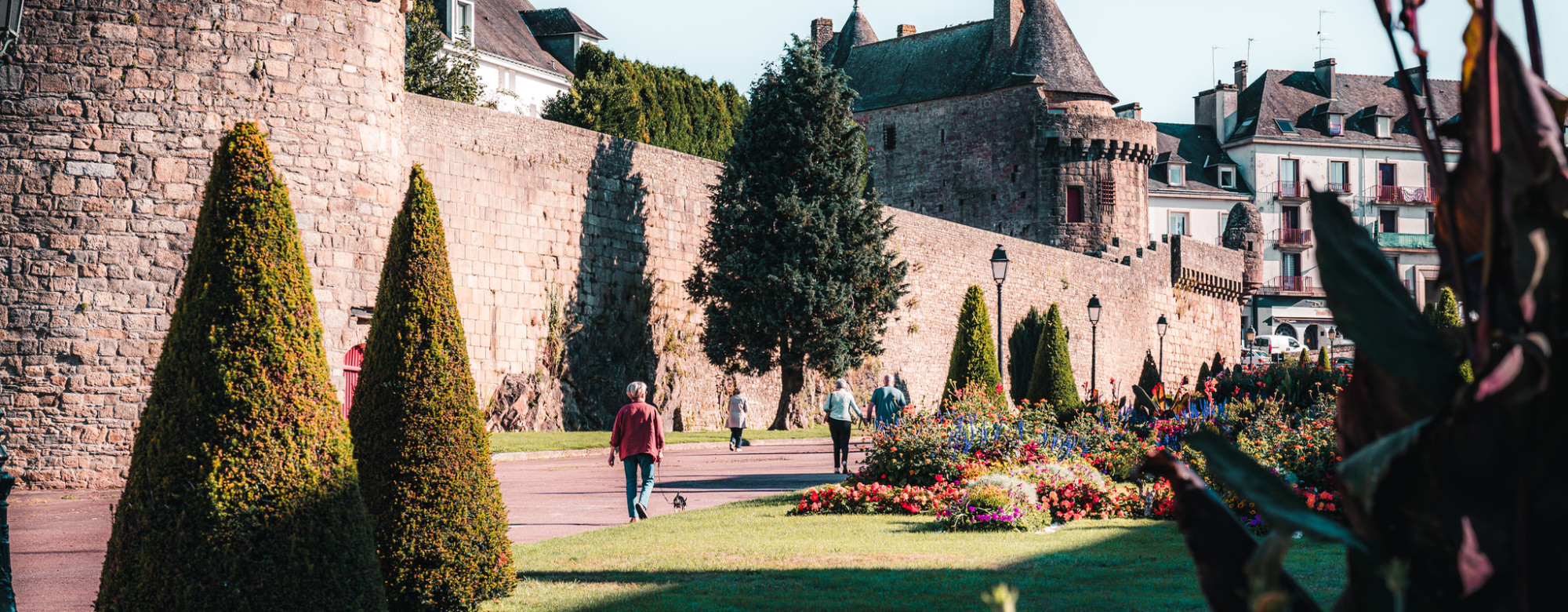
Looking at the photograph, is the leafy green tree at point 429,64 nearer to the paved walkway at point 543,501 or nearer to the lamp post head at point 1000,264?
the paved walkway at point 543,501

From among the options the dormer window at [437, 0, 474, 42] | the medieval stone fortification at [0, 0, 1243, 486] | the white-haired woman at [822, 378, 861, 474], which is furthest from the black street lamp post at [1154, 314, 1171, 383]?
the medieval stone fortification at [0, 0, 1243, 486]

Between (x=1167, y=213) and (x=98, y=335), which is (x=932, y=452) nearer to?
(x=98, y=335)

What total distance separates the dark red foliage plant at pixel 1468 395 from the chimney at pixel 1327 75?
65580 millimetres

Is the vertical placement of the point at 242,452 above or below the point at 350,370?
below

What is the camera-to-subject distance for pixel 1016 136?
44688 mm

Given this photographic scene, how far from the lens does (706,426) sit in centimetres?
2547

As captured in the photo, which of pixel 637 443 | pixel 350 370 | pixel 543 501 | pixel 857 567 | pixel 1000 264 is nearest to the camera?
pixel 857 567

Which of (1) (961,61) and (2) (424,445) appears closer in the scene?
(2) (424,445)

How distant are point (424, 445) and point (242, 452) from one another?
1486 mm

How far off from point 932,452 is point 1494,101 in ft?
38.1

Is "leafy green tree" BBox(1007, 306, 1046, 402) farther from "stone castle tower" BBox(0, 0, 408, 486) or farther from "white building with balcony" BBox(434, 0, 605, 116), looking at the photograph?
"stone castle tower" BBox(0, 0, 408, 486)

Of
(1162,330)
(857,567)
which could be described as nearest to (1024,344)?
(1162,330)

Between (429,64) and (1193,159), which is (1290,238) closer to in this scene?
(1193,159)

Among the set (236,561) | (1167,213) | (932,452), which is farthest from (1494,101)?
(1167,213)
